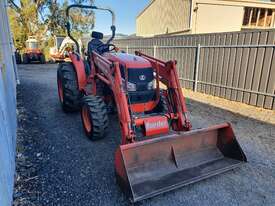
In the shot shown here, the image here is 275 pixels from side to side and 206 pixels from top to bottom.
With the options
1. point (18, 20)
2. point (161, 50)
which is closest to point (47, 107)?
point (161, 50)

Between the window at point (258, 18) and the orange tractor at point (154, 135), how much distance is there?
1437 cm

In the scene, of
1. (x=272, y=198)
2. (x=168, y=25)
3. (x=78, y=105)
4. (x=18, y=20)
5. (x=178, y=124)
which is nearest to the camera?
(x=272, y=198)

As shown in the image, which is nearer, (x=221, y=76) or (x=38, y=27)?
(x=221, y=76)

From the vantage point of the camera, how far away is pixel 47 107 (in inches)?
210

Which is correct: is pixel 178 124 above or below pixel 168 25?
below

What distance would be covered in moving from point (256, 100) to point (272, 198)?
389 cm

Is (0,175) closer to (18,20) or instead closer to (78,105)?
(78,105)

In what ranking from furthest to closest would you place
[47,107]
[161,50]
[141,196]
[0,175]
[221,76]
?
1. [161,50]
2. [221,76]
3. [47,107]
4. [141,196]
5. [0,175]

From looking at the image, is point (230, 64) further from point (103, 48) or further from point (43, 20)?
point (43, 20)

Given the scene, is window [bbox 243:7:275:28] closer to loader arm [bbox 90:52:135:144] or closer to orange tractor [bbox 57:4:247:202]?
orange tractor [bbox 57:4:247:202]

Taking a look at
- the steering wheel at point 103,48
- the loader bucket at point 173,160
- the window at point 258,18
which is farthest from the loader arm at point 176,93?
the window at point 258,18

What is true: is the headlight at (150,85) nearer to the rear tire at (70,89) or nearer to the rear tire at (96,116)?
the rear tire at (96,116)

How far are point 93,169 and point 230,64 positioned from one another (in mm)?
5137

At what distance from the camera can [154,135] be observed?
3080 mm
